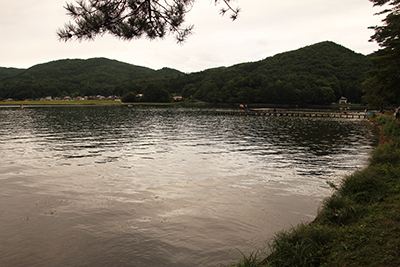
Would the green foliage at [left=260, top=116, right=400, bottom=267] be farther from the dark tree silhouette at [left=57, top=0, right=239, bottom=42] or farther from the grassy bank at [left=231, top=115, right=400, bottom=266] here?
the dark tree silhouette at [left=57, top=0, right=239, bottom=42]

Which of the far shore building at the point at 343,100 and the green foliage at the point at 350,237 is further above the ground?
the far shore building at the point at 343,100

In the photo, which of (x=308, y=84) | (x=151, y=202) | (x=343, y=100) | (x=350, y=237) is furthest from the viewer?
(x=308, y=84)

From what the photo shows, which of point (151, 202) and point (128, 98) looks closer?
point (151, 202)

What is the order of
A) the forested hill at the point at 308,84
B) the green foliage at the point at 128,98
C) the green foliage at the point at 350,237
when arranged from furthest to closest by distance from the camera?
the green foliage at the point at 128,98 → the forested hill at the point at 308,84 → the green foliage at the point at 350,237

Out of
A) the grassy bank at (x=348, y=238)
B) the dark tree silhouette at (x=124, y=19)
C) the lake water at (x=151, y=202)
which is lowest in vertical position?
the lake water at (x=151, y=202)

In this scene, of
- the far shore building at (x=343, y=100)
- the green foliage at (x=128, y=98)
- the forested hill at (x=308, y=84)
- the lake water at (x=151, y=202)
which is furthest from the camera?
the green foliage at (x=128, y=98)

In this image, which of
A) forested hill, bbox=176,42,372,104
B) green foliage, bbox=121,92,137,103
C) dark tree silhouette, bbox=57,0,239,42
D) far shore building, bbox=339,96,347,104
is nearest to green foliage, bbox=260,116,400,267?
dark tree silhouette, bbox=57,0,239,42

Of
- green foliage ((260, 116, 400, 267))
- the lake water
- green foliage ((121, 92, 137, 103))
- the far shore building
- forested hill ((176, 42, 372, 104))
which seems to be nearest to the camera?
green foliage ((260, 116, 400, 267))

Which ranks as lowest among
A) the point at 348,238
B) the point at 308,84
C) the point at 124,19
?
the point at 348,238

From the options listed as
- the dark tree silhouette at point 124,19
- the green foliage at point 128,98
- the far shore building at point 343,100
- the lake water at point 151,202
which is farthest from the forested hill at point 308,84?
the dark tree silhouette at point 124,19

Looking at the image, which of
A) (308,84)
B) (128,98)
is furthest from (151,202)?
(128,98)

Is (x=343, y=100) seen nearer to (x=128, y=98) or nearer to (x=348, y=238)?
(x=128, y=98)

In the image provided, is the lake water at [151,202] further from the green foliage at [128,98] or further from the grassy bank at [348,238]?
the green foliage at [128,98]

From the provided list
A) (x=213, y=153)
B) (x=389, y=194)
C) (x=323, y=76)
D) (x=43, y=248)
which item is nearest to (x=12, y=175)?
(x=43, y=248)
